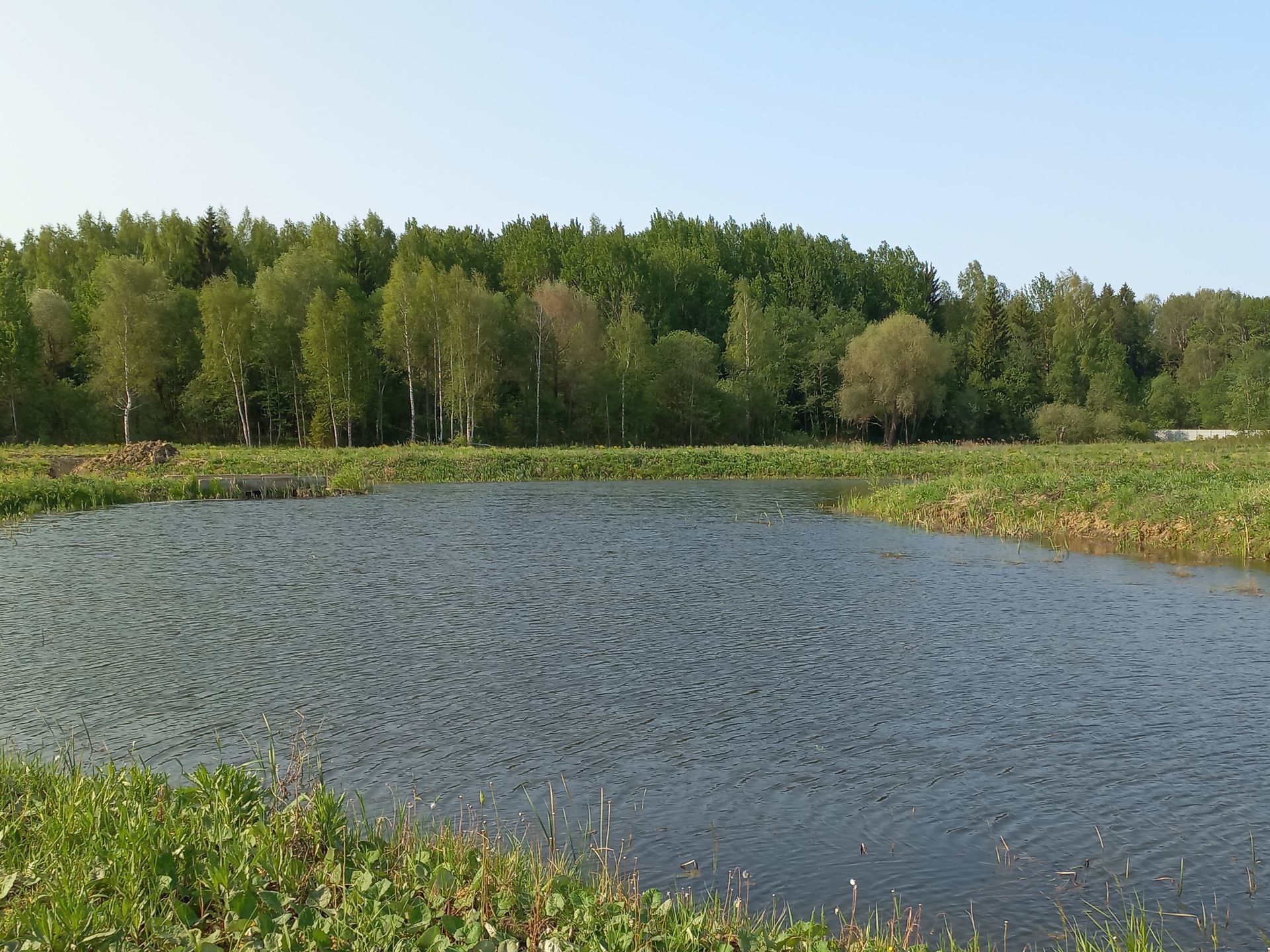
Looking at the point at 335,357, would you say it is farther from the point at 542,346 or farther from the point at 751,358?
the point at 751,358

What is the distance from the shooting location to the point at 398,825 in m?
9.47

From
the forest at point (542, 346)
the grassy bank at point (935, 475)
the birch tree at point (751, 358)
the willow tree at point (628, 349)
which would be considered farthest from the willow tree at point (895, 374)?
the willow tree at point (628, 349)

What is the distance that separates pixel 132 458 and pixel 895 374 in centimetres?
6539

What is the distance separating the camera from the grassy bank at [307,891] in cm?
689

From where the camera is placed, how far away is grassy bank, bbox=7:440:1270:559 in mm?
31656

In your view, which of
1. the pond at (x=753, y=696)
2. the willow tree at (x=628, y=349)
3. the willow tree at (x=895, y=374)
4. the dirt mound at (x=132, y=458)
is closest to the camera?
the pond at (x=753, y=696)

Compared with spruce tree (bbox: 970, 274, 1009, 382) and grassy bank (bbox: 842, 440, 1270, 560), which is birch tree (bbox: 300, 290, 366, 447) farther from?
spruce tree (bbox: 970, 274, 1009, 382)

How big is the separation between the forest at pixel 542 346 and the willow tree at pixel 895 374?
0.78 feet

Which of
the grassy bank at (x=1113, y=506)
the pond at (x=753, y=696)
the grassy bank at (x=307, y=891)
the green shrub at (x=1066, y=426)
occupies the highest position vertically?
the green shrub at (x=1066, y=426)

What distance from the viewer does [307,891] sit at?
7.78m

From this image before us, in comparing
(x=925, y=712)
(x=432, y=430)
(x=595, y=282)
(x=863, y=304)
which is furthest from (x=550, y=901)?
(x=863, y=304)

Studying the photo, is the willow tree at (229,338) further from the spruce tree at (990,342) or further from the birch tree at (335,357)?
the spruce tree at (990,342)

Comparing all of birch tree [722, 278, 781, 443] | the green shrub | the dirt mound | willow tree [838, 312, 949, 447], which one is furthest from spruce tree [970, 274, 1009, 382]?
the dirt mound

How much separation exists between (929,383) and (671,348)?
24.2 metres
